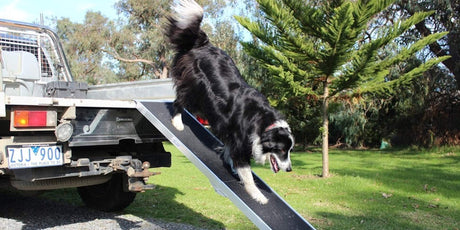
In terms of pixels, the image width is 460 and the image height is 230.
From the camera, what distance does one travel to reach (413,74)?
8.67 m

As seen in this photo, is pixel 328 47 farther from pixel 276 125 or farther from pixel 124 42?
pixel 124 42

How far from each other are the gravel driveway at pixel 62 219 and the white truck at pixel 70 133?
20 cm

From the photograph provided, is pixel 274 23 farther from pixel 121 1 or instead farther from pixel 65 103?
pixel 121 1

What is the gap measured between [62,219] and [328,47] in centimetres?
600

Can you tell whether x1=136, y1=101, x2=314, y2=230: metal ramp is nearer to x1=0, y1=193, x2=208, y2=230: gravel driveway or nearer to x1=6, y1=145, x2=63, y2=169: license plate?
x1=6, y1=145, x2=63, y2=169: license plate

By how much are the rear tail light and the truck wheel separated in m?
1.69

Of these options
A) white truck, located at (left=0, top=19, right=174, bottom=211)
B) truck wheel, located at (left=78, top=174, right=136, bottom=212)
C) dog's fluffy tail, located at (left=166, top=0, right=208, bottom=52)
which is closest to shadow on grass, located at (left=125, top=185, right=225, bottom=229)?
truck wheel, located at (left=78, top=174, right=136, bottom=212)

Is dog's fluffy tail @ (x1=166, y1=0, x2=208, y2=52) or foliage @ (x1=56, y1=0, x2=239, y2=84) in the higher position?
foliage @ (x1=56, y1=0, x2=239, y2=84)

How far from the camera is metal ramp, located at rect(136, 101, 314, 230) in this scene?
3.55 metres

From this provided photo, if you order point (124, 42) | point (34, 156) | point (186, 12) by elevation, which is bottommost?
point (34, 156)

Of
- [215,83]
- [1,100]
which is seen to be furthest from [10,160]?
[215,83]

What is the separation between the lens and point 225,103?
403cm

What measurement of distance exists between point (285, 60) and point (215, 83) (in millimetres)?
4583

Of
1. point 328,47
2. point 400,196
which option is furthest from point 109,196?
point 328,47
